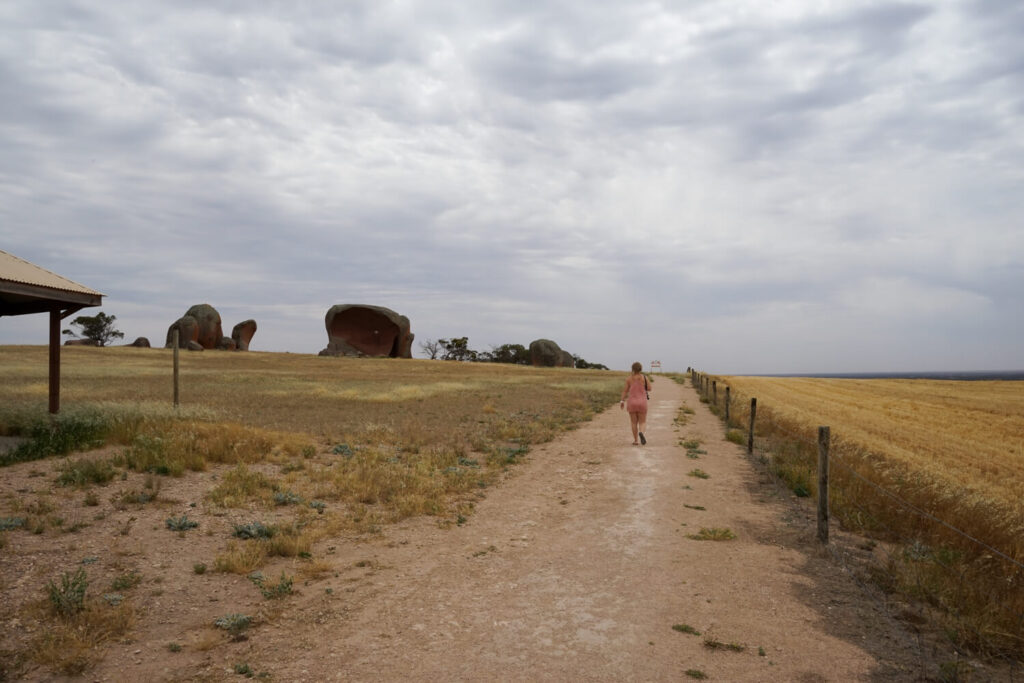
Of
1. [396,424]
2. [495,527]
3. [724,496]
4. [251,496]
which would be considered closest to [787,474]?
[724,496]

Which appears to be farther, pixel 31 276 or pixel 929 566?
pixel 31 276

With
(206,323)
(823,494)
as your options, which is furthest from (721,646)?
(206,323)

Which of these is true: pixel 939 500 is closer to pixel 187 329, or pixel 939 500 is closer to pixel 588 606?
pixel 588 606

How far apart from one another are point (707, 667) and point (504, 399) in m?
23.5

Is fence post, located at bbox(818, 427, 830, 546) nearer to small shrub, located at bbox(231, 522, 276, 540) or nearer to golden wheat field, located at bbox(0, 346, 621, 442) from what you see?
small shrub, located at bbox(231, 522, 276, 540)

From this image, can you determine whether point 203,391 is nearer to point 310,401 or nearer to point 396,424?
point 310,401

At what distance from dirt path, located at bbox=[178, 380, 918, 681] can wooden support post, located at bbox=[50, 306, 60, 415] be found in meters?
10.1

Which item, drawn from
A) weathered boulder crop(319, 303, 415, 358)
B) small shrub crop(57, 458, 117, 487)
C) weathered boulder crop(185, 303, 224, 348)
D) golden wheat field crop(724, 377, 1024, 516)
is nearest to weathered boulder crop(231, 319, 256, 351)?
weathered boulder crop(185, 303, 224, 348)

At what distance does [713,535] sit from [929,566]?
2.32m

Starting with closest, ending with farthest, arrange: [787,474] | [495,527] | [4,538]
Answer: [4,538]
[495,527]
[787,474]

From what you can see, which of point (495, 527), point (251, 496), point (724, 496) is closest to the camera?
point (495, 527)

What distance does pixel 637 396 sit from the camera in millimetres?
15039

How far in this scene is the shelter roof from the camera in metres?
11.9

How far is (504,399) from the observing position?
28.2 m
